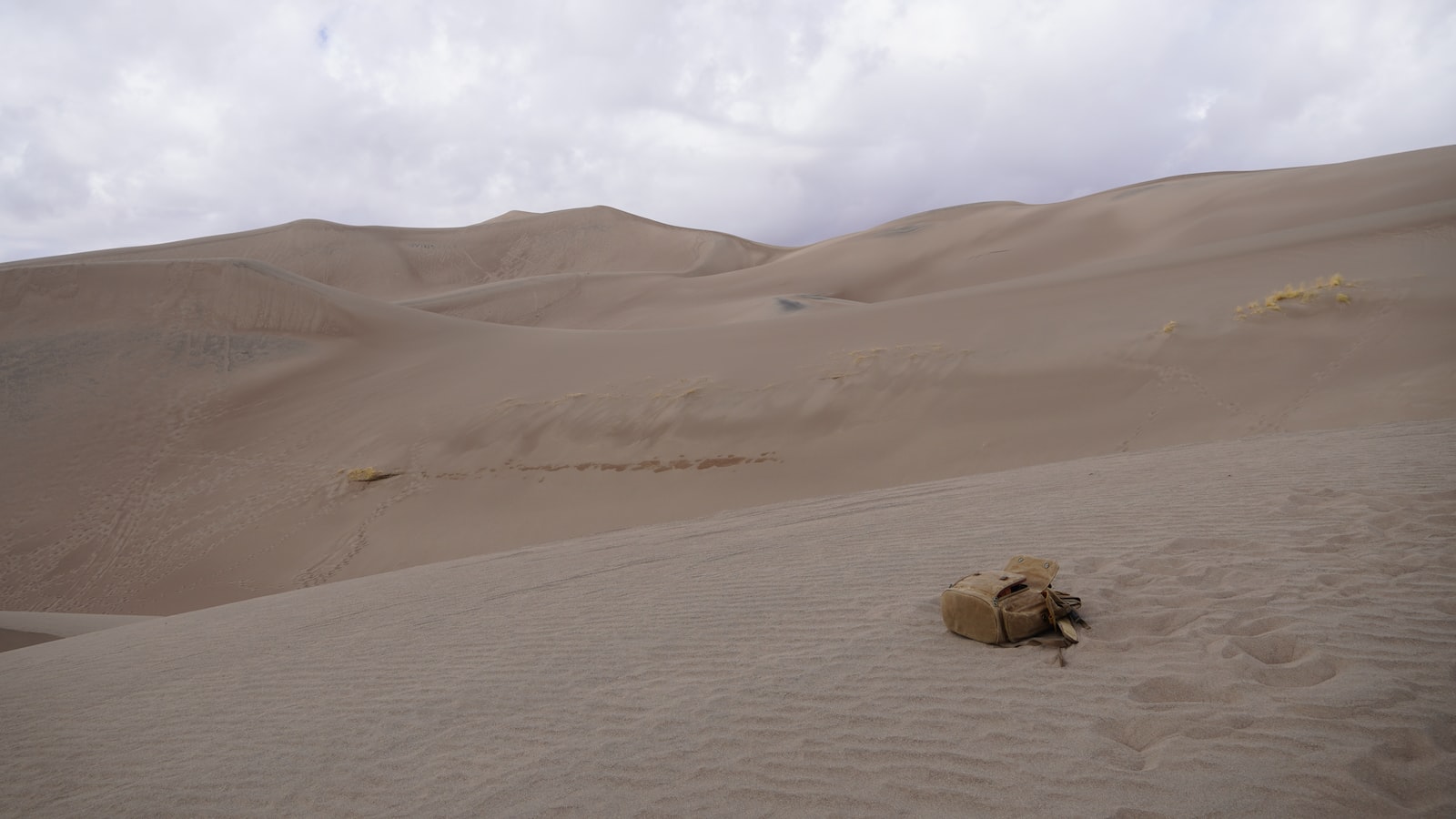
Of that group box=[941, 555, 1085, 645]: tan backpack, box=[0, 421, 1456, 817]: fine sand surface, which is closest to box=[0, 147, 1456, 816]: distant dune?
box=[0, 421, 1456, 817]: fine sand surface

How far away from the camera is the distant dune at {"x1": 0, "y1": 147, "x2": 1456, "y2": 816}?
324 cm

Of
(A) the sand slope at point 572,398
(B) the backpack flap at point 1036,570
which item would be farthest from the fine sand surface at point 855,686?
(A) the sand slope at point 572,398

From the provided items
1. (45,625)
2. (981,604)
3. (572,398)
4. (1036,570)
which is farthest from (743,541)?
(572,398)

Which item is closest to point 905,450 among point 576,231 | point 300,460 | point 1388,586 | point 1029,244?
point 1388,586

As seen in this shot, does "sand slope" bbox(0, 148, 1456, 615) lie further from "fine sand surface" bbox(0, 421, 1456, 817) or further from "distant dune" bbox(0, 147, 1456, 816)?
"fine sand surface" bbox(0, 421, 1456, 817)

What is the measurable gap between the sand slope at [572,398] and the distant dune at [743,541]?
0.09m

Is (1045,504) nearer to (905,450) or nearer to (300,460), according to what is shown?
(905,450)

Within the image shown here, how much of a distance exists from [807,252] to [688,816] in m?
54.8

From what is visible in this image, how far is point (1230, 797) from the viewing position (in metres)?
2.63

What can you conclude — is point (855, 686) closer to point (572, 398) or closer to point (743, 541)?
point (743, 541)

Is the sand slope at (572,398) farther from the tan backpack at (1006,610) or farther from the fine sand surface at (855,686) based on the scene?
the tan backpack at (1006,610)

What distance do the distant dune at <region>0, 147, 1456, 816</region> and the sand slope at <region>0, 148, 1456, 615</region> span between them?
3.7 inches

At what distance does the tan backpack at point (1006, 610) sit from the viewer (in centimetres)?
407

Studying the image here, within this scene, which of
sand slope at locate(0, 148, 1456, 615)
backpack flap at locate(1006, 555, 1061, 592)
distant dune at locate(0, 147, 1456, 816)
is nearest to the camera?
distant dune at locate(0, 147, 1456, 816)
